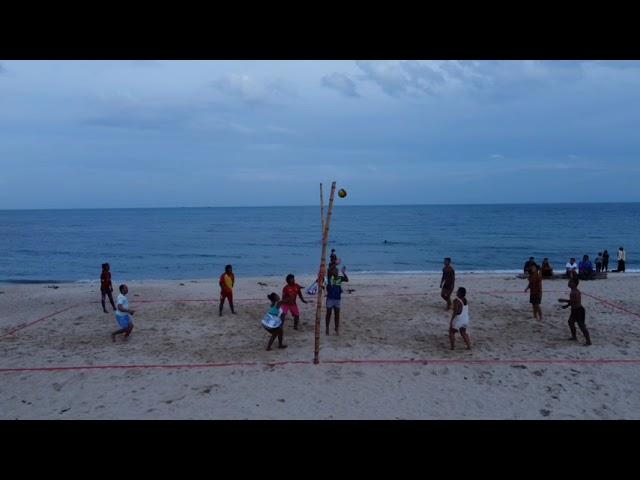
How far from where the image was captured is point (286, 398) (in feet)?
23.6

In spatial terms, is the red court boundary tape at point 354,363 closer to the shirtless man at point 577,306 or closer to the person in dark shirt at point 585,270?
the shirtless man at point 577,306

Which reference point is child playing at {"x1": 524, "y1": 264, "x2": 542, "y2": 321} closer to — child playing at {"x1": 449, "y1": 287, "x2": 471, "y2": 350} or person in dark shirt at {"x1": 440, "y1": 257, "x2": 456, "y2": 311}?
person in dark shirt at {"x1": 440, "y1": 257, "x2": 456, "y2": 311}

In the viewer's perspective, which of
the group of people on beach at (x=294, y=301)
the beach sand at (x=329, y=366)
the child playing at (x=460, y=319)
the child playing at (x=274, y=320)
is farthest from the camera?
the group of people on beach at (x=294, y=301)

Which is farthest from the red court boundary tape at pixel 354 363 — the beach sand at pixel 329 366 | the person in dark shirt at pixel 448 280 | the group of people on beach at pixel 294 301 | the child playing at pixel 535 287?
the person in dark shirt at pixel 448 280

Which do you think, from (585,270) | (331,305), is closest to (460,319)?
(331,305)

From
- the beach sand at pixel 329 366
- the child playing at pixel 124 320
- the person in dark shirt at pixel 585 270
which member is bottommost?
the beach sand at pixel 329 366

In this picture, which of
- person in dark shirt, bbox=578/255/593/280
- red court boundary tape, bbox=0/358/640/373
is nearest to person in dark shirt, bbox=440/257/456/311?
red court boundary tape, bbox=0/358/640/373

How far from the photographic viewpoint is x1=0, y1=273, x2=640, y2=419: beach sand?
22.6ft

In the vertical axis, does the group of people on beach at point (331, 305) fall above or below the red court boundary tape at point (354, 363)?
above

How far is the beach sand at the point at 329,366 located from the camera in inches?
272
